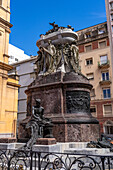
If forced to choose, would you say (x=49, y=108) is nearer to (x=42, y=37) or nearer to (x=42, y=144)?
(x=42, y=144)

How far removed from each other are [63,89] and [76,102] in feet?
2.84

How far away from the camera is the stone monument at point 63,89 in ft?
23.9

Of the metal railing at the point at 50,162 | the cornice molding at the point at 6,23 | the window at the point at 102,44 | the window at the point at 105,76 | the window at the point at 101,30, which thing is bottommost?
the metal railing at the point at 50,162

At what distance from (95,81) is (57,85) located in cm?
2255

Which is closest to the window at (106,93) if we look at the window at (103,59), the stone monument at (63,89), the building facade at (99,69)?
the building facade at (99,69)

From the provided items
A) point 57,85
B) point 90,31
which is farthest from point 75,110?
point 90,31

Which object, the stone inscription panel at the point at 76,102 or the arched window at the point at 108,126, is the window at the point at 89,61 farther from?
the stone inscription panel at the point at 76,102

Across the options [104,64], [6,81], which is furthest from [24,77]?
[104,64]

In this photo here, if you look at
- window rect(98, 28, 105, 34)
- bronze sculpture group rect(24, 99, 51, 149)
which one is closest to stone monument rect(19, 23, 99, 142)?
bronze sculpture group rect(24, 99, 51, 149)

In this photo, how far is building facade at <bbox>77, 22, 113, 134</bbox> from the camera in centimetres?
2752

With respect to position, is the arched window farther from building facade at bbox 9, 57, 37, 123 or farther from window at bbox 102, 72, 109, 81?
building facade at bbox 9, 57, 37, 123

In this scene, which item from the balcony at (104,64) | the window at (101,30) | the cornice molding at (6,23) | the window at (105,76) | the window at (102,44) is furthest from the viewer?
the window at (101,30)

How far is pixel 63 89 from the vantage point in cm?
821

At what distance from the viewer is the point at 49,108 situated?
8.13 m
